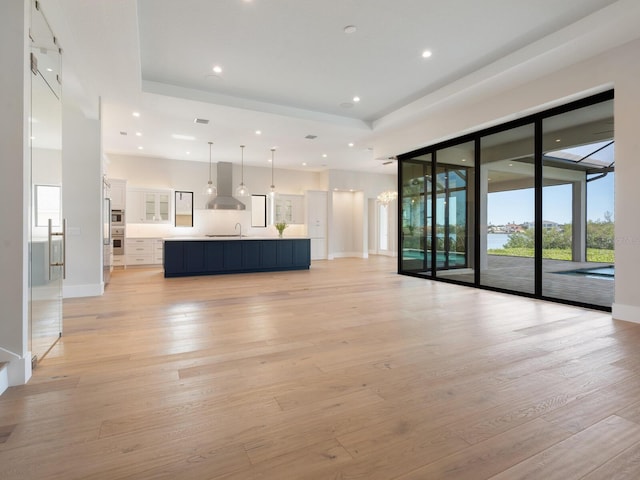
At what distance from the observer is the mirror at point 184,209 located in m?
9.94

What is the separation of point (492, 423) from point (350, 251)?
10.8 m

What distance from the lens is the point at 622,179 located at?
12.8ft

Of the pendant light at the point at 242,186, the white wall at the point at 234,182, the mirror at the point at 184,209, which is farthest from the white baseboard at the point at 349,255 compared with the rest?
the mirror at the point at 184,209

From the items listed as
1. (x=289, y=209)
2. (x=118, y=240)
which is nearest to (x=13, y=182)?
(x=118, y=240)

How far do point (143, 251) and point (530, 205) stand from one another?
9313 millimetres

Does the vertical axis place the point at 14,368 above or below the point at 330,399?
above

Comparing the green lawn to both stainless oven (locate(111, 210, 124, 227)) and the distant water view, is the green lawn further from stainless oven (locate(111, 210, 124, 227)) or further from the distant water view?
stainless oven (locate(111, 210, 124, 227))

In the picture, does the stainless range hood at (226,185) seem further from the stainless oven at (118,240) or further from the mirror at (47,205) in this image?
the mirror at (47,205)

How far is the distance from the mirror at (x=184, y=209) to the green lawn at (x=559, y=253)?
827cm

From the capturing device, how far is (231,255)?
25.7 ft

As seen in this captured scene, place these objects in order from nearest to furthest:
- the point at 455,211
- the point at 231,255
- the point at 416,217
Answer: the point at 455,211
the point at 416,217
the point at 231,255

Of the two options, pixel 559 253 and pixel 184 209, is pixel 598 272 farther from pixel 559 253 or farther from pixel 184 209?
pixel 184 209

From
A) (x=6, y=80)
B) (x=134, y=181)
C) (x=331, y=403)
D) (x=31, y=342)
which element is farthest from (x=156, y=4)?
(x=134, y=181)

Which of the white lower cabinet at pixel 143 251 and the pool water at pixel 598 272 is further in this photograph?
the white lower cabinet at pixel 143 251
